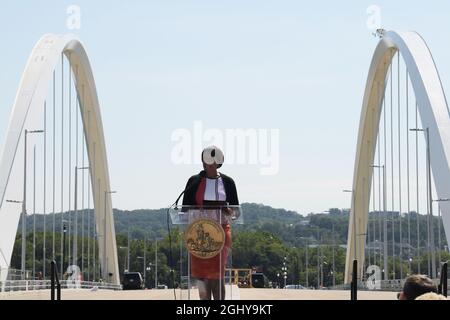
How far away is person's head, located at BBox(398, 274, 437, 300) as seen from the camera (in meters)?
6.14

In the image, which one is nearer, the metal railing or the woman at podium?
the woman at podium

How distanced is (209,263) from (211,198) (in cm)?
54

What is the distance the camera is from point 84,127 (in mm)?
50938

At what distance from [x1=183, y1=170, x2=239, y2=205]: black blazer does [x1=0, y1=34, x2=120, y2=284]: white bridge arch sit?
18.2 meters

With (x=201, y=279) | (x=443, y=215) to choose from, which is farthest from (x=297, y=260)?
(x=201, y=279)

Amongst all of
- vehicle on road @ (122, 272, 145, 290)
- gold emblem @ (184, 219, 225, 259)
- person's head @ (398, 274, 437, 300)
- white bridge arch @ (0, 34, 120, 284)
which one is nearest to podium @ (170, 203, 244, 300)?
gold emblem @ (184, 219, 225, 259)

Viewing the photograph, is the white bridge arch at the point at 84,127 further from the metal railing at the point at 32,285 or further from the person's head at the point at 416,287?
the person's head at the point at 416,287

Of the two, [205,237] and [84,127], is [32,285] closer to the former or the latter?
[84,127]

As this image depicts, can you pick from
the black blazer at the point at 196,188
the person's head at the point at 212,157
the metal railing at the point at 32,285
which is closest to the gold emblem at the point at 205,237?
the black blazer at the point at 196,188

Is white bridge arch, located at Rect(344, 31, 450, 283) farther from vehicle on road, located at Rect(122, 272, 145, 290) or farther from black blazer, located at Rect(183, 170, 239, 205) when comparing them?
black blazer, located at Rect(183, 170, 239, 205)

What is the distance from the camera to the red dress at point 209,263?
10.0 meters

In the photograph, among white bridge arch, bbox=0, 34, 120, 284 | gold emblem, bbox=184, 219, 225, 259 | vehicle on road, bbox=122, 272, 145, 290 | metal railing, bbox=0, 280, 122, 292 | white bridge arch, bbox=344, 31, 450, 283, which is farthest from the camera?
vehicle on road, bbox=122, 272, 145, 290
